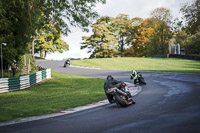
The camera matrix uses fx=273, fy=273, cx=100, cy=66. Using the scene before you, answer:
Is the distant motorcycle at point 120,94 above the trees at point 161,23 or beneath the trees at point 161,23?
beneath

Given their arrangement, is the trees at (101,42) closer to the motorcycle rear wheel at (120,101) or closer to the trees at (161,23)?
the trees at (161,23)

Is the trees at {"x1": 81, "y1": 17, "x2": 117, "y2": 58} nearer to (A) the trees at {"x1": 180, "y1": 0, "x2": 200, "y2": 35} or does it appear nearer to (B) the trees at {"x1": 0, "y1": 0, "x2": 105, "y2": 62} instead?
(A) the trees at {"x1": 180, "y1": 0, "x2": 200, "y2": 35}

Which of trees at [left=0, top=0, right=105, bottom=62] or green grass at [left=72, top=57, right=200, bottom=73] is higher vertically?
trees at [left=0, top=0, right=105, bottom=62]

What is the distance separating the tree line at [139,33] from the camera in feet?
252

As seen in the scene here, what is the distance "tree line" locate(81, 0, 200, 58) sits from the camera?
76938 mm

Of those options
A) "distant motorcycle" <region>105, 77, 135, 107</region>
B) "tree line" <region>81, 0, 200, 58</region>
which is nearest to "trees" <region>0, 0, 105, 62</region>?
"distant motorcycle" <region>105, 77, 135, 107</region>

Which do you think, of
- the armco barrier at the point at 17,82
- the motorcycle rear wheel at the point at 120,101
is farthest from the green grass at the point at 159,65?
the motorcycle rear wheel at the point at 120,101

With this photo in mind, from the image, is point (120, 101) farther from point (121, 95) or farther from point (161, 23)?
point (161, 23)

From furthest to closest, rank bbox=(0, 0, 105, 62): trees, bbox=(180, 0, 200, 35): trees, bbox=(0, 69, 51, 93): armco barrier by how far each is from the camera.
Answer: bbox=(180, 0, 200, 35): trees, bbox=(0, 69, 51, 93): armco barrier, bbox=(0, 0, 105, 62): trees

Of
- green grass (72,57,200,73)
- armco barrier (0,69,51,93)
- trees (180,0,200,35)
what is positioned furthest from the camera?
trees (180,0,200,35)

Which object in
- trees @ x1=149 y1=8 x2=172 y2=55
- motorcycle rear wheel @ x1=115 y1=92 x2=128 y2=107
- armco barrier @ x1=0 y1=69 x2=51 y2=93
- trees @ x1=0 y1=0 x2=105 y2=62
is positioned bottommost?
armco barrier @ x1=0 y1=69 x2=51 y2=93

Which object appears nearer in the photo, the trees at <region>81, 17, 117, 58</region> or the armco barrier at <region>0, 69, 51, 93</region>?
the armco barrier at <region>0, 69, 51, 93</region>

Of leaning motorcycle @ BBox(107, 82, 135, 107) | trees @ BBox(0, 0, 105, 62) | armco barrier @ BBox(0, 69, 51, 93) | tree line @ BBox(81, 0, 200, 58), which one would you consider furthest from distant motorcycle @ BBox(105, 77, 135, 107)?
tree line @ BBox(81, 0, 200, 58)

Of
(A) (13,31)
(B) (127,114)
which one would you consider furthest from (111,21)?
(B) (127,114)
